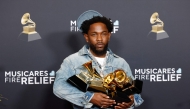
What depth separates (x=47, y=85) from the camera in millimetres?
2520

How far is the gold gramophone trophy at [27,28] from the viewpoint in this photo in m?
2.51

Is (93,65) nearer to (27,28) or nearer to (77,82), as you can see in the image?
(77,82)

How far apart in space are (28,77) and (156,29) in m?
1.01

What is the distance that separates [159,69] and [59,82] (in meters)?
0.98

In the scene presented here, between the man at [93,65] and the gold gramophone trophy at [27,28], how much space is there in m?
0.63

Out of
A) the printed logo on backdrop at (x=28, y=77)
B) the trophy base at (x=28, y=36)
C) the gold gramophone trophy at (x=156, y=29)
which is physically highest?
the gold gramophone trophy at (x=156, y=29)

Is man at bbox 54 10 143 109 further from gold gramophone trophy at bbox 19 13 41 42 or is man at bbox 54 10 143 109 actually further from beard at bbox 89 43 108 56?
gold gramophone trophy at bbox 19 13 41 42

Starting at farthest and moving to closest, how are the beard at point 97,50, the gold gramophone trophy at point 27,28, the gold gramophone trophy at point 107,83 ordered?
the gold gramophone trophy at point 27,28
the beard at point 97,50
the gold gramophone trophy at point 107,83

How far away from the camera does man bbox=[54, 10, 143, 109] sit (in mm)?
1738

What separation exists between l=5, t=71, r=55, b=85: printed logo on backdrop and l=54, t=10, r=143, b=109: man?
657mm

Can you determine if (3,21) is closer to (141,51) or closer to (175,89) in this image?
(141,51)

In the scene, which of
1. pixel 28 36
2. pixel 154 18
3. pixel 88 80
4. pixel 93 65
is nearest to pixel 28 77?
pixel 28 36

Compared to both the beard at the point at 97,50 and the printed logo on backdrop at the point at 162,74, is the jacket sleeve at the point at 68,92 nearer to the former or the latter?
the beard at the point at 97,50

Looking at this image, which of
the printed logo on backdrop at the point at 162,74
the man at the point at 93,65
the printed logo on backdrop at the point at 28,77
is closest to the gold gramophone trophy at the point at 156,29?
the printed logo on backdrop at the point at 162,74
